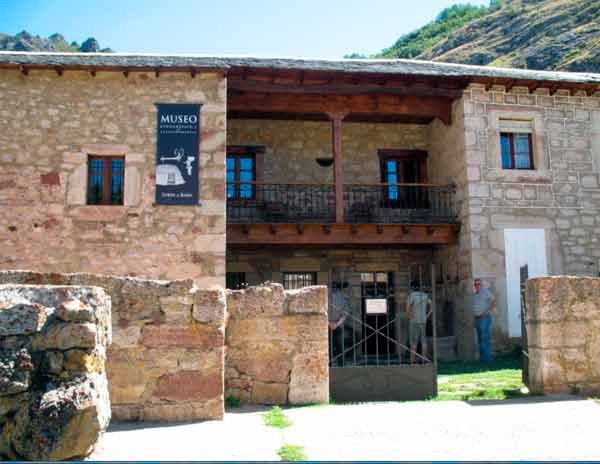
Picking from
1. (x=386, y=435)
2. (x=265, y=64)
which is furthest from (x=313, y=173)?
(x=386, y=435)

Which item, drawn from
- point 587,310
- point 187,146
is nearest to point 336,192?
point 187,146

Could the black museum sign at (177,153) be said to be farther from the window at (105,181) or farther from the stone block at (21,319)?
the stone block at (21,319)

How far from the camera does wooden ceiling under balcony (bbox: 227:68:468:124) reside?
12.1 m

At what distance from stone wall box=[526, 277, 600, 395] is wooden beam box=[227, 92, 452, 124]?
7.19m

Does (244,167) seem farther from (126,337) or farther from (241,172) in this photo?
(126,337)

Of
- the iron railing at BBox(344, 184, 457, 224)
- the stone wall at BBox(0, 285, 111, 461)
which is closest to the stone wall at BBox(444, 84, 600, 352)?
the iron railing at BBox(344, 184, 457, 224)

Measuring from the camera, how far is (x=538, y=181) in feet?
42.0

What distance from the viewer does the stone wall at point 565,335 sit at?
21.4 ft

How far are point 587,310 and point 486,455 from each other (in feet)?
11.4

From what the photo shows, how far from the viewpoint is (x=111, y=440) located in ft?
14.1

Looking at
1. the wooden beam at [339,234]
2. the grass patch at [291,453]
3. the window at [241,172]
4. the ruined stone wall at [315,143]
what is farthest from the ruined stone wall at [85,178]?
the grass patch at [291,453]

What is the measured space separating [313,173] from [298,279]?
261 cm

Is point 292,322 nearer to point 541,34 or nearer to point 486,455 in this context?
point 486,455

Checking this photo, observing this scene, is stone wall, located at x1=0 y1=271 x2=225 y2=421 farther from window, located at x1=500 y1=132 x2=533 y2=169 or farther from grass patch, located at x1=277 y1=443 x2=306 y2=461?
window, located at x1=500 y1=132 x2=533 y2=169
